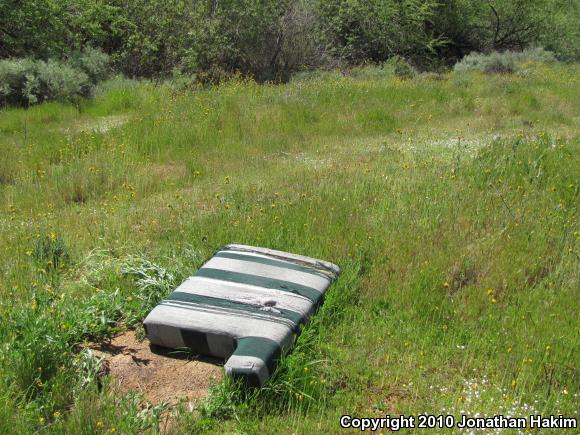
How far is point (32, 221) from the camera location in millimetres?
6293

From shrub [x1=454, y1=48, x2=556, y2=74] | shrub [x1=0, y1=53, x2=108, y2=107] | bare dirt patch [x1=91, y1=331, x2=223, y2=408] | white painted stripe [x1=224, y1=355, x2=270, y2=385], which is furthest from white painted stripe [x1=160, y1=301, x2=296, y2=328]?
shrub [x1=454, y1=48, x2=556, y2=74]

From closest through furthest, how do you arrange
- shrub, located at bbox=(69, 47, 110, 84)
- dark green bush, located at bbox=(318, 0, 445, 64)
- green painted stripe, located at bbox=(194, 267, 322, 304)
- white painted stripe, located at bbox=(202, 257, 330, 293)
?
green painted stripe, located at bbox=(194, 267, 322, 304), white painted stripe, located at bbox=(202, 257, 330, 293), shrub, located at bbox=(69, 47, 110, 84), dark green bush, located at bbox=(318, 0, 445, 64)

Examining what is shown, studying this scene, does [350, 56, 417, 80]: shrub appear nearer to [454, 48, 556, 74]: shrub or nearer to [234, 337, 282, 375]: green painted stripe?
[454, 48, 556, 74]: shrub

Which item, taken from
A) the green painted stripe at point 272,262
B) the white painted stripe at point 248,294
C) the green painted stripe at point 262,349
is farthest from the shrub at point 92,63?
the green painted stripe at point 262,349

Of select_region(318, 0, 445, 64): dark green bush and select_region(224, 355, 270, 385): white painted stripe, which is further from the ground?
select_region(318, 0, 445, 64): dark green bush

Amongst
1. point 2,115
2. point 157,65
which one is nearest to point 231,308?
point 2,115

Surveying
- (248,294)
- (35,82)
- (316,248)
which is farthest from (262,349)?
(35,82)

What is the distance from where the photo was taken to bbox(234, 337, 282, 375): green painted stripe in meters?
3.77

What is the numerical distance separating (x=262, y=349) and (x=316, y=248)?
186 cm

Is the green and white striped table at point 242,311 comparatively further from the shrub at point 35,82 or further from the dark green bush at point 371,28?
the dark green bush at point 371,28

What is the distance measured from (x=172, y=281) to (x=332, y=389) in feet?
5.22

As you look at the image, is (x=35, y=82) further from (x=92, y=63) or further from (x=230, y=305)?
(x=230, y=305)

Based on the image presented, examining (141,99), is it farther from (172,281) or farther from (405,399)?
(405,399)

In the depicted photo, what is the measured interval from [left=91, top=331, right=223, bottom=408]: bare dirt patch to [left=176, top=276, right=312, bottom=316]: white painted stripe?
460mm
